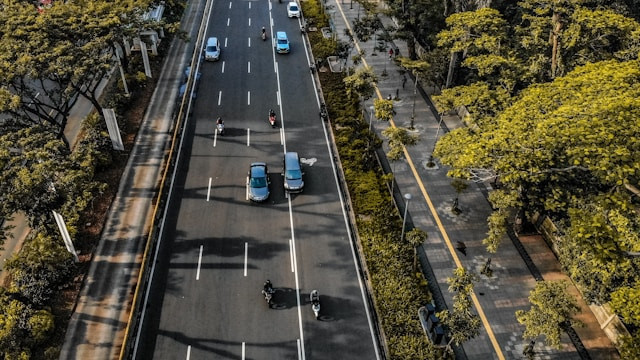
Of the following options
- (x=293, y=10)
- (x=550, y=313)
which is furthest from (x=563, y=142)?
(x=293, y=10)

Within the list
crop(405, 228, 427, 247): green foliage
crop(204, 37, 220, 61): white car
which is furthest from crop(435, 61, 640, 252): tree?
crop(204, 37, 220, 61): white car

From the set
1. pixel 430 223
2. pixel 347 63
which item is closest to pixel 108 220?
pixel 430 223

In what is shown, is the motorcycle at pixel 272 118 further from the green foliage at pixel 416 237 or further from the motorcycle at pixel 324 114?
the green foliage at pixel 416 237

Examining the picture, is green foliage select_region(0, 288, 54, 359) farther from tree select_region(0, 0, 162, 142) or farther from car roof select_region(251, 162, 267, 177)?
car roof select_region(251, 162, 267, 177)

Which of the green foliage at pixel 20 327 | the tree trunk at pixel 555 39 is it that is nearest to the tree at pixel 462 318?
the tree trunk at pixel 555 39

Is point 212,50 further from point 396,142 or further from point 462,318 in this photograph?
point 462,318

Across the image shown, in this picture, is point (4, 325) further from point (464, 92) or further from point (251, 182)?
point (464, 92)
